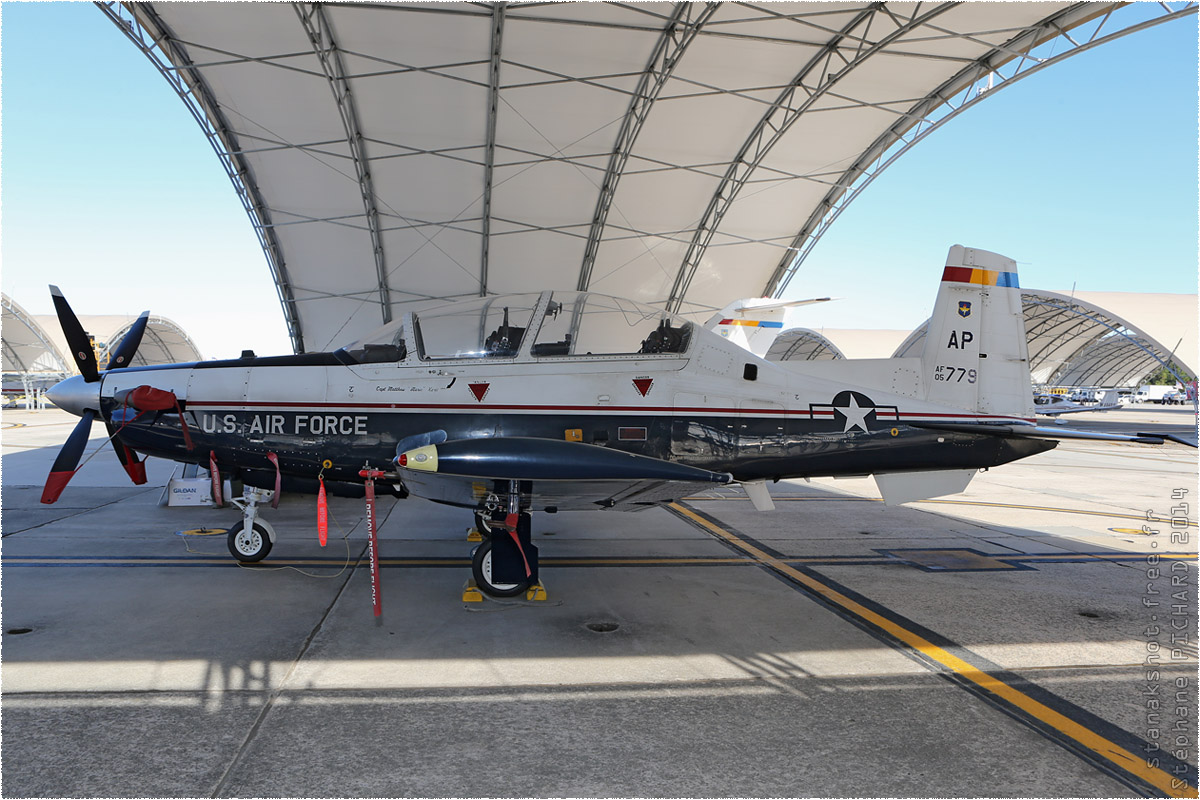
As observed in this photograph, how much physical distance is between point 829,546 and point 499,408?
4.67 meters

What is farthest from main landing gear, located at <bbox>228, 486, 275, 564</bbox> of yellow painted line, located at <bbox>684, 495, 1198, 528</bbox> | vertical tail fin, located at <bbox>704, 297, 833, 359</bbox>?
vertical tail fin, located at <bbox>704, 297, 833, 359</bbox>

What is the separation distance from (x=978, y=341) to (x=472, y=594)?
18.3 ft

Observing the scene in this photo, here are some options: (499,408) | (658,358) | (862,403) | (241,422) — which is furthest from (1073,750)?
(241,422)

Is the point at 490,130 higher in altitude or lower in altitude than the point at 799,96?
lower

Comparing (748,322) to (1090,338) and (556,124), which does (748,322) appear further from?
(1090,338)

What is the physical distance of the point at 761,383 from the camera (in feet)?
20.8

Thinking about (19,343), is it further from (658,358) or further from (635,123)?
(658,358)

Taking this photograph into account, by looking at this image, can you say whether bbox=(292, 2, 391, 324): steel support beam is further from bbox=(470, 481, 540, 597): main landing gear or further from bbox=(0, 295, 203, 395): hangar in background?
bbox=(0, 295, 203, 395): hangar in background

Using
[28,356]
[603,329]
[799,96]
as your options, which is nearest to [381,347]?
[603,329]

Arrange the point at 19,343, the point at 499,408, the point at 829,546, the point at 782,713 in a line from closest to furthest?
the point at 782,713
the point at 499,408
the point at 829,546
the point at 19,343

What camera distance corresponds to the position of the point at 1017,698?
3996 mm

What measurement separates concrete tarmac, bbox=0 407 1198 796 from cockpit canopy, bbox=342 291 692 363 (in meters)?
2.20

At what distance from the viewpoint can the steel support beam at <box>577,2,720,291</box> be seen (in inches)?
494

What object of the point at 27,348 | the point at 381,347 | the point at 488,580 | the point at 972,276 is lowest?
the point at 488,580
